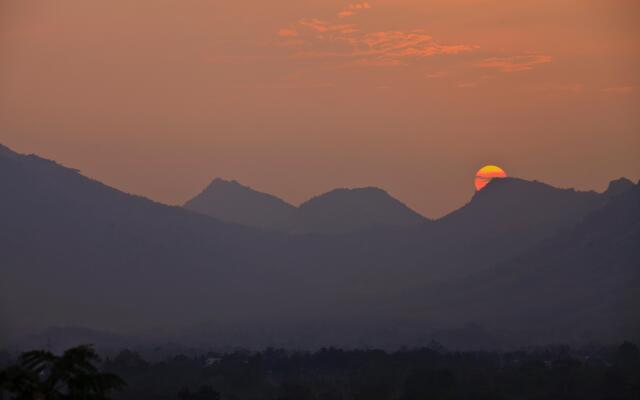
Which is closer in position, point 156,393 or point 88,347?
point 88,347

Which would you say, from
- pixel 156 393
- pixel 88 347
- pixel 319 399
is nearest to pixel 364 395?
pixel 319 399

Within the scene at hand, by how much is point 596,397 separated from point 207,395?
58372mm

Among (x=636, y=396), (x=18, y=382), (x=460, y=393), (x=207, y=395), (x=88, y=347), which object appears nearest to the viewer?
(x=18, y=382)

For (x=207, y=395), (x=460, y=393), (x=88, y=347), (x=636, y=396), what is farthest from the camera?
(x=460, y=393)

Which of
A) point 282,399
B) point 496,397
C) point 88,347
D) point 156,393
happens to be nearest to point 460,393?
point 496,397

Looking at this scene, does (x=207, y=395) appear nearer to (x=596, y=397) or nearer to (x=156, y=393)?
(x=156, y=393)

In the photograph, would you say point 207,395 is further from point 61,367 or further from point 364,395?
point 61,367

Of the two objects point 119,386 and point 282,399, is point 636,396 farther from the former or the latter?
point 119,386

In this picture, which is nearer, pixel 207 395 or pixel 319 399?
pixel 207 395

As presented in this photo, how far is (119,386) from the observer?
4612cm

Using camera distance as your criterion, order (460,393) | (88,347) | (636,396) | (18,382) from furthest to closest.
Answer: (460,393)
(636,396)
(88,347)
(18,382)

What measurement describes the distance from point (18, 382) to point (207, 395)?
117 metres

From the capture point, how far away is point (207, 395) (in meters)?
160

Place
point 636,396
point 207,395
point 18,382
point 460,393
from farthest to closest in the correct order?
point 460,393 → point 636,396 → point 207,395 → point 18,382
